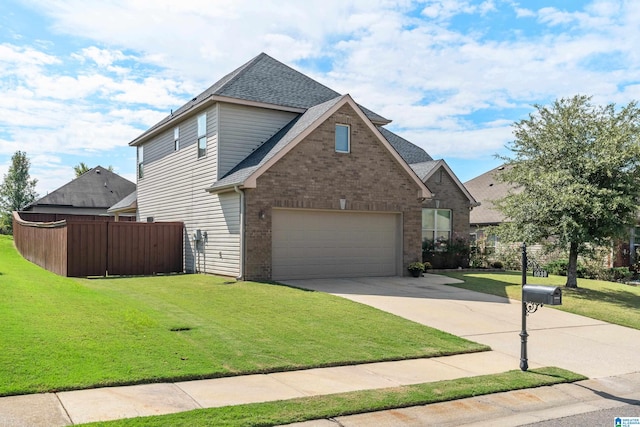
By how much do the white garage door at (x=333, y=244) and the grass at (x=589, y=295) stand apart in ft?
9.58

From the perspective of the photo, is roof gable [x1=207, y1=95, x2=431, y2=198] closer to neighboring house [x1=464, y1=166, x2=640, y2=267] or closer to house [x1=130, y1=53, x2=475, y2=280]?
house [x1=130, y1=53, x2=475, y2=280]

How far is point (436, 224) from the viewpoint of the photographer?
25500 mm

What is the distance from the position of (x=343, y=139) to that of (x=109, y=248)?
870 cm

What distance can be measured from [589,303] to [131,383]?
43.3 feet

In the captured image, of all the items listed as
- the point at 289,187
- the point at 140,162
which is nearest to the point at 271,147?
the point at 289,187

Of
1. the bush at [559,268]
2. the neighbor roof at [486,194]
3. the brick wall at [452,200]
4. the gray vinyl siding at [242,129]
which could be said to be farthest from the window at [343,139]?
the neighbor roof at [486,194]

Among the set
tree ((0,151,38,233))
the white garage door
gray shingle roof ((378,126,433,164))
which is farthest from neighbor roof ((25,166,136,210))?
the white garage door

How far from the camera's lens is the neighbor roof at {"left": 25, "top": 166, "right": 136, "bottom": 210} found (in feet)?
144

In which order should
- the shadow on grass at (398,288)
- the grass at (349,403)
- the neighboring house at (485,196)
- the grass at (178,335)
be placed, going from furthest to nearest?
the neighboring house at (485,196)
the shadow on grass at (398,288)
the grass at (178,335)
the grass at (349,403)

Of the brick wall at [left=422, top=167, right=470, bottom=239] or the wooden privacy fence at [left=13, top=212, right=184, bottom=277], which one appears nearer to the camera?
the wooden privacy fence at [left=13, top=212, right=184, bottom=277]

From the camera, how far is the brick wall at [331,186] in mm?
16641

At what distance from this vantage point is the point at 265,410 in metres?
5.82

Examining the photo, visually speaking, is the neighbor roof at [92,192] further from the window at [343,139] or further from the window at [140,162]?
the window at [343,139]

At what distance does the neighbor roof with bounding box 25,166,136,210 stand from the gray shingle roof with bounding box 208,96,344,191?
30.6 meters
